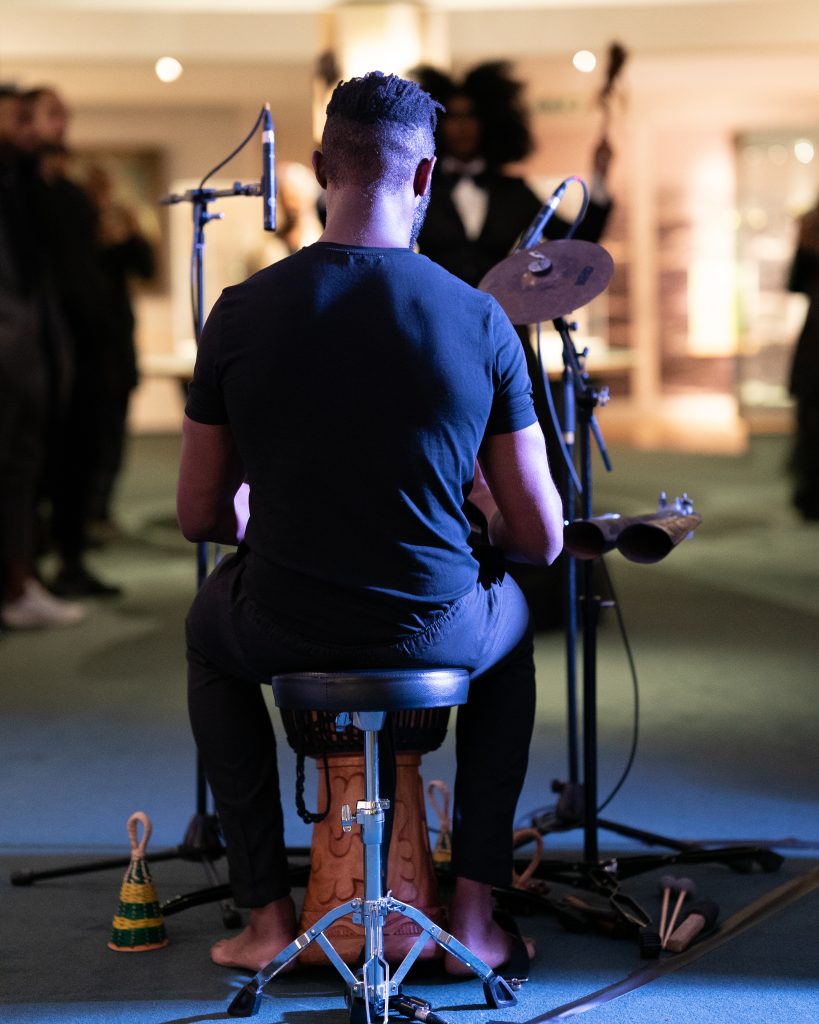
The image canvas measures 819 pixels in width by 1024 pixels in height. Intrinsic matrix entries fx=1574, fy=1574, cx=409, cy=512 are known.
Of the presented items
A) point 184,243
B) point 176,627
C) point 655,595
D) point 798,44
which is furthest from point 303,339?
point 184,243

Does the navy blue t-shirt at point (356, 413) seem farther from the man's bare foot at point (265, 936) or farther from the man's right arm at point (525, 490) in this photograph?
the man's bare foot at point (265, 936)

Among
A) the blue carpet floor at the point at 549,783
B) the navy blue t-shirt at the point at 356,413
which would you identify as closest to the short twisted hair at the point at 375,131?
the navy blue t-shirt at the point at 356,413

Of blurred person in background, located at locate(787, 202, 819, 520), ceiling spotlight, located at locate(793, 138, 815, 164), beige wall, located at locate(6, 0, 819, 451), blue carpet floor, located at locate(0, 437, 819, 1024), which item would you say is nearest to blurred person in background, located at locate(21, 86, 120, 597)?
blue carpet floor, located at locate(0, 437, 819, 1024)

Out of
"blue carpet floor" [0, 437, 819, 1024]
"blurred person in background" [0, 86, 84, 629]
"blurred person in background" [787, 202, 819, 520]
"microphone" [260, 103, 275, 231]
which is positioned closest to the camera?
"blue carpet floor" [0, 437, 819, 1024]

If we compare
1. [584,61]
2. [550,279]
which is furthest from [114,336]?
[584,61]

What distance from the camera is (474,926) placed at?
2.30 meters

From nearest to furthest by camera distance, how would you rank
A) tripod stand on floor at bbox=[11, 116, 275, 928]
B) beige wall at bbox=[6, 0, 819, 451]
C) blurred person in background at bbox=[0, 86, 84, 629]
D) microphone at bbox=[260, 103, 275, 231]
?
microphone at bbox=[260, 103, 275, 231] → tripod stand on floor at bbox=[11, 116, 275, 928] → blurred person in background at bbox=[0, 86, 84, 629] → beige wall at bbox=[6, 0, 819, 451]

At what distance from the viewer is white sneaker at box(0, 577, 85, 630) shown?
5230mm

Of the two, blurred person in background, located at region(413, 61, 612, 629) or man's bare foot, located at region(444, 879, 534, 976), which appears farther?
blurred person in background, located at region(413, 61, 612, 629)

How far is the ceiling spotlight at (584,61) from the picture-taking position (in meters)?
10.2

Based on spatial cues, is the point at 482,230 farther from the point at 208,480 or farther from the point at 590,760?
the point at 208,480

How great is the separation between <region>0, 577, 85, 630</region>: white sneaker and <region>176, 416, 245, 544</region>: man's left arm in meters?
3.16

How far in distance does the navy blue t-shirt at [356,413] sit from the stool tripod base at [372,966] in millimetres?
363

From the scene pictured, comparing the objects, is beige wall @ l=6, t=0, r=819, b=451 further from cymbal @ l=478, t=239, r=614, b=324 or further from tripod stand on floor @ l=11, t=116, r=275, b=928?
cymbal @ l=478, t=239, r=614, b=324
